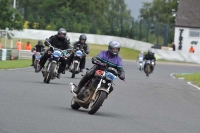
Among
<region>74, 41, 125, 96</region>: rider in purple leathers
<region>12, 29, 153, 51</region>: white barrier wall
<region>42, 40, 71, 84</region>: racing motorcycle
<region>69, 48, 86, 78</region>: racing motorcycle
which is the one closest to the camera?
<region>74, 41, 125, 96</region>: rider in purple leathers

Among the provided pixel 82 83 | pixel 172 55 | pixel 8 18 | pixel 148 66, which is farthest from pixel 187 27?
pixel 82 83

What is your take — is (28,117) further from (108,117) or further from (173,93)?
(173,93)

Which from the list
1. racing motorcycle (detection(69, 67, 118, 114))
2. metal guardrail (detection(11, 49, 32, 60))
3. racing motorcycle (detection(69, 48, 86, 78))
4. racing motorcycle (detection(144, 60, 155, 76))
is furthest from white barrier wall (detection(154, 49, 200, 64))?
racing motorcycle (detection(69, 67, 118, 114))

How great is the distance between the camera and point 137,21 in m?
76.3

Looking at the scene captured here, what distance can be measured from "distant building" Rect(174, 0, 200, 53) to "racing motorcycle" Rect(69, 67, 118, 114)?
63.8 meters

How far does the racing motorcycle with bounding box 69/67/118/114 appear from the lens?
520 inches

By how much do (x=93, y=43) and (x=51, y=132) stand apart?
215ft

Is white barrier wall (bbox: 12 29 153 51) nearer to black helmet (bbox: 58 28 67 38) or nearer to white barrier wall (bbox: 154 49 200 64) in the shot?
white barrier wall (bbox: 154 49 200 64)

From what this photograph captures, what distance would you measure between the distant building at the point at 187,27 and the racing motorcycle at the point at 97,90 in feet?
209

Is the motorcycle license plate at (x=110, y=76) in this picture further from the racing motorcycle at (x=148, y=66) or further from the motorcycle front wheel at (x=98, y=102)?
the racing motorcycle at (x=148, y=66)

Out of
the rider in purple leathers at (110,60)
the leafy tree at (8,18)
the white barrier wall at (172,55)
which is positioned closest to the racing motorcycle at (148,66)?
the leafy tree at (8,18)

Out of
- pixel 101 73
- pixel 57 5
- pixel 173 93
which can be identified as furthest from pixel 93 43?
pixel 101 73

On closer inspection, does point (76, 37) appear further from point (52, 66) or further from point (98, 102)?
point (98, 102)

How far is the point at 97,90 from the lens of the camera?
13281 millimetres
